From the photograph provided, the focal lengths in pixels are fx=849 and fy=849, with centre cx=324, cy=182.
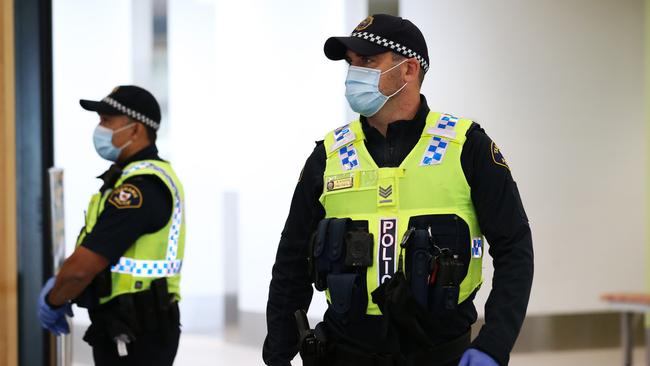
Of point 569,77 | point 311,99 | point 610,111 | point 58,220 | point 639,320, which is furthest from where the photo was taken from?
point 639,320

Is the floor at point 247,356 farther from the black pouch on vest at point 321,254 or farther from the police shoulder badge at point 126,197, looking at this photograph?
the black pouch on vest at point 321,254

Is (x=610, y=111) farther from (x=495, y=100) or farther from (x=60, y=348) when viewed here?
(x=60, y=348)

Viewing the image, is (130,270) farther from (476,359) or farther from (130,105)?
(476,359)

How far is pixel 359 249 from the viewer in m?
1.94

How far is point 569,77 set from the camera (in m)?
4.93

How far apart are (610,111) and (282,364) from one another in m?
3.79

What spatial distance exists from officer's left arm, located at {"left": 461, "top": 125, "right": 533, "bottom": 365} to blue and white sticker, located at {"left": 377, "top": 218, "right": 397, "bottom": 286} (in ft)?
0.65

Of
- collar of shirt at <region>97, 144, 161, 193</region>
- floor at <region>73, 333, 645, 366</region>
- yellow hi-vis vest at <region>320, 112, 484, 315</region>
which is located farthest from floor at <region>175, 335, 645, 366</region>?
yellow hi-vis vest at <region>320, 112, 484, 315</region>

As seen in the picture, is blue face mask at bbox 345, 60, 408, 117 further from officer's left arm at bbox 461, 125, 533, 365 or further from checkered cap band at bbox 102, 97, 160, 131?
checkered cap band at bbox 102, 97, 160, 131

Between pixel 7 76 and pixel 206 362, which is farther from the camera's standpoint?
pixel 206 362

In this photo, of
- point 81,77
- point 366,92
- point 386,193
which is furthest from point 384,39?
point 81,77

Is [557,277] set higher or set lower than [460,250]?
lower

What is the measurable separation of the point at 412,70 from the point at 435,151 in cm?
25

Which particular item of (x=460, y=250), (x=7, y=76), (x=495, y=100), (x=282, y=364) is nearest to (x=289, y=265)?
(x=282, y=364)
